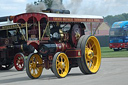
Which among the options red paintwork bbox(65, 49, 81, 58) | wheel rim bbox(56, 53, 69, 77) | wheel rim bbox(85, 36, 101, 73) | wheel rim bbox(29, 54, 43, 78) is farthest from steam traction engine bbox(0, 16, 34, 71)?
wheel rim bbox(56, 53, 69, 77)

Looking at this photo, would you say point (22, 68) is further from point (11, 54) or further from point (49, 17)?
point (49, 17)

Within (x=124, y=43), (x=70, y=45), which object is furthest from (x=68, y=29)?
(x=124, y=43)

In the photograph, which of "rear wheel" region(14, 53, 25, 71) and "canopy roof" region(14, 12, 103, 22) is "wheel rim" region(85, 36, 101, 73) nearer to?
"canopy roof" region(14, 12, 103, 22)

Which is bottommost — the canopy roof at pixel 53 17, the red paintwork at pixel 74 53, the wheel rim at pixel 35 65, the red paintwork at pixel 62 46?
the wheel rim at pixel 35 65

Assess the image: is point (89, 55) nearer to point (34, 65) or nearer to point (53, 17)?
point (34, 65)

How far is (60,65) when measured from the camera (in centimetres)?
1328

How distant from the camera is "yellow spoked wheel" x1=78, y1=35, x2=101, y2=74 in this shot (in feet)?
45.9

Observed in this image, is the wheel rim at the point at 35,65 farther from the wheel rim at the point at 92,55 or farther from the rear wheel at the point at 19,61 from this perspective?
the rear wheel at the point at 19,61

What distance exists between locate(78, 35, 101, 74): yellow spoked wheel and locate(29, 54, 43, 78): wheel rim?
1.44 m

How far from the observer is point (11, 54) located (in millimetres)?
18875

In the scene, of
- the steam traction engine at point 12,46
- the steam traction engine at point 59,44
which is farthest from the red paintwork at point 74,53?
the steam traction engine at point 12,46

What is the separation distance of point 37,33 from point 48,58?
0.94 m

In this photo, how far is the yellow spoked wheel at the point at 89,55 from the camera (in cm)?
1398

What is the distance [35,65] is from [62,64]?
992 mm
